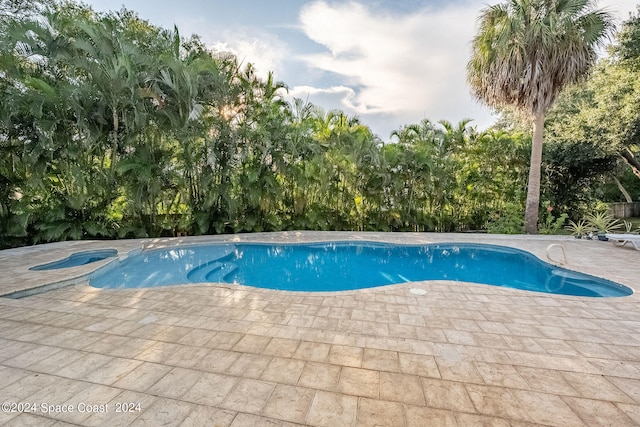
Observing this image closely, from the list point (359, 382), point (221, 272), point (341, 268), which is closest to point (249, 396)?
point (359, 382)

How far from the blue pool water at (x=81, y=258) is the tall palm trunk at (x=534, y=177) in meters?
11.1

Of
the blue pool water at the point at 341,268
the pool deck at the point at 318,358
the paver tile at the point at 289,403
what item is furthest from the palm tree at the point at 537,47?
the paver tile at the point at 289,403

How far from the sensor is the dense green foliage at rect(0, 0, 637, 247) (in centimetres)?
659

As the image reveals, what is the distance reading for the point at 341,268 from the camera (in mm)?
6312

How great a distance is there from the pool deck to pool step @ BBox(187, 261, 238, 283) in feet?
5.03

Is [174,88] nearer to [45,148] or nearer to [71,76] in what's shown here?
[71,76]

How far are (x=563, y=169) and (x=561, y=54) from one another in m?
4.36

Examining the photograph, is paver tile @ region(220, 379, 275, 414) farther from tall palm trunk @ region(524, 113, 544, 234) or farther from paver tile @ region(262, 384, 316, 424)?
tall palm trunk @ region(524, 113, 544, 234)

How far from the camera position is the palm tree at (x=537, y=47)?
7.15 meters

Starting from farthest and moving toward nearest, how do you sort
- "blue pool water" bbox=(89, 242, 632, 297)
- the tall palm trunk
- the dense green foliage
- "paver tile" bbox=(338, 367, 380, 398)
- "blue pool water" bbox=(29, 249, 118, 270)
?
the tall palm trunk, the dense green foliage, "blue pool water" bbox=(29, 249, 118, 270), "blue pool water" bbox=(89, 242, 632, 297), "paver tile" bbox=(338, 367, 380, 398)

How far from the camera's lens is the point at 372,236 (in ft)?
27.2

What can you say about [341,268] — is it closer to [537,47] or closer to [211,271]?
[211,271]

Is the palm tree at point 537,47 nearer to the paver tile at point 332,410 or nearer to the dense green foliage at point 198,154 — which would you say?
the dense green foliage at point 198,154

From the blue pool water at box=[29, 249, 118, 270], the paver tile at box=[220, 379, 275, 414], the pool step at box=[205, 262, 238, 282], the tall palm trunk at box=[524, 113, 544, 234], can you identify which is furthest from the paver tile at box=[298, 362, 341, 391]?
the tall palm trunk at box=[524, 113, 544, 234]
